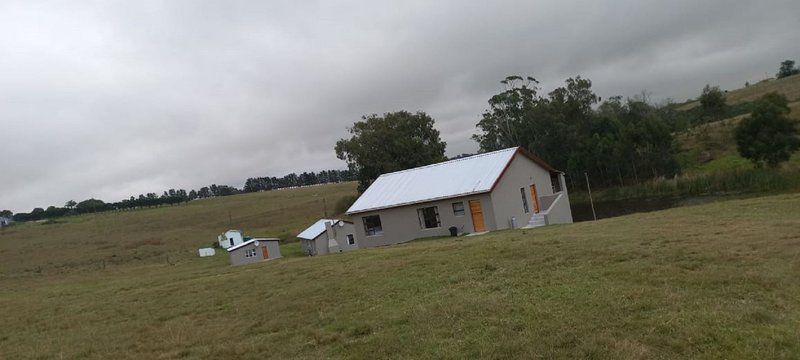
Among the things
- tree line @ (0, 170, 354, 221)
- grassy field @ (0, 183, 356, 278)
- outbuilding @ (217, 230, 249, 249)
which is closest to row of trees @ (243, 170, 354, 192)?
tree line @ (0, 170, 354, 221)

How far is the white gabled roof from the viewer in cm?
3091

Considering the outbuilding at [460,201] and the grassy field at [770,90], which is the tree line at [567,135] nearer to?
the grassy field at [770,90]

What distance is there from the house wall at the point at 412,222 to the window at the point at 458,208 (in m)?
0.18

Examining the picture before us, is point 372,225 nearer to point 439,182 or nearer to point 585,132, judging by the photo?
point 439,182

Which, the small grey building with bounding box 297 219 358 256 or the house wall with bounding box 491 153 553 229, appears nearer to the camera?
the house wall with bounding box 491 153 553 229

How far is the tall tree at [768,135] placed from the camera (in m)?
45.0

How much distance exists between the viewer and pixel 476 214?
99.7 ft

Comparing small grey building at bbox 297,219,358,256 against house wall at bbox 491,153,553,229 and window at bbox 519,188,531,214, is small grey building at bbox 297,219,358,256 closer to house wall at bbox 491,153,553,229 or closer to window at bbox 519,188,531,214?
window at bbox 519,188,531,214

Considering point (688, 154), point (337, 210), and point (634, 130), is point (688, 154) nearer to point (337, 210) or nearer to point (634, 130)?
point (634, 130)

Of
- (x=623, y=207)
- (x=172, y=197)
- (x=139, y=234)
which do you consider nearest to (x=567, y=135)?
(x=623, y=207)

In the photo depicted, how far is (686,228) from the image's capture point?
16219mm

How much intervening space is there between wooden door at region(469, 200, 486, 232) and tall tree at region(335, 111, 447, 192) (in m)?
38.0

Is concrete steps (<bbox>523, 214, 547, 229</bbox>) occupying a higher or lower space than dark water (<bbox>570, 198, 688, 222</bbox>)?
higher

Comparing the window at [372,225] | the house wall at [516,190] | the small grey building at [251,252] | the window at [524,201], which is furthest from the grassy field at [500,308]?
the small grey building at [251,252]
